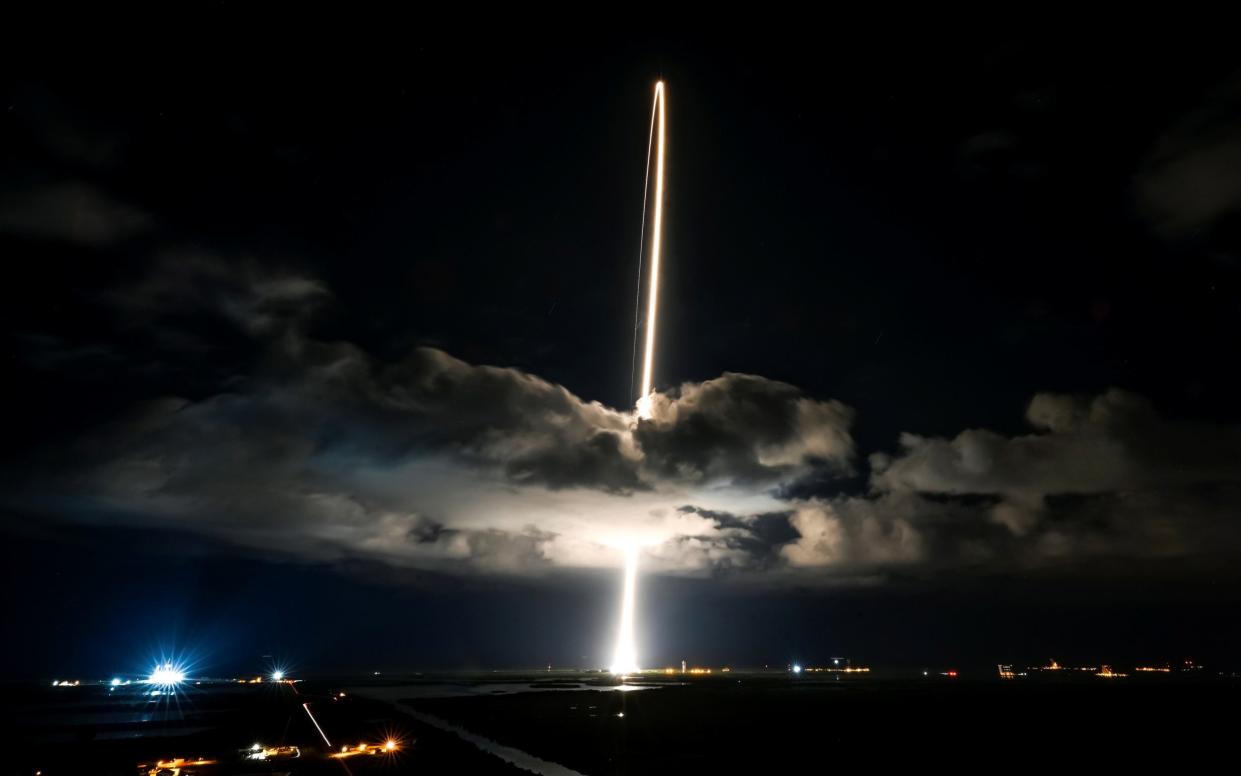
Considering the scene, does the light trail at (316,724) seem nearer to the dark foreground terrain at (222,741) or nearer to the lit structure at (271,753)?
the dark foreground terrain at (222,741)

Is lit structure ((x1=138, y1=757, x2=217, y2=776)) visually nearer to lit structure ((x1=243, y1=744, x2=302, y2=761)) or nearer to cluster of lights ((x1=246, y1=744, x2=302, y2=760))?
lit structure ((x1=243, y1=744, x2=302, y2=761))

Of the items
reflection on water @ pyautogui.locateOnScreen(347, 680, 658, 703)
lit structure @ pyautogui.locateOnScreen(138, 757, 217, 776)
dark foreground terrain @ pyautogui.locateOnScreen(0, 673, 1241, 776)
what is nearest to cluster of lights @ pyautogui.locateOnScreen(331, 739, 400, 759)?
dark foreground terrain @ pyautogui.locateOnScreen(0, 673, 1241, 776)

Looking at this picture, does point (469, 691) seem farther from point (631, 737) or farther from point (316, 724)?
point (631, 737)

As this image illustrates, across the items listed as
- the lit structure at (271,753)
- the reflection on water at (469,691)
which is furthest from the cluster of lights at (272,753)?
the reflection on water at (469,691)

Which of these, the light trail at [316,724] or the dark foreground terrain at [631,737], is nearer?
the dark foreground terrain at [631,737]

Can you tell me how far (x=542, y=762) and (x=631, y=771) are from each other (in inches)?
351

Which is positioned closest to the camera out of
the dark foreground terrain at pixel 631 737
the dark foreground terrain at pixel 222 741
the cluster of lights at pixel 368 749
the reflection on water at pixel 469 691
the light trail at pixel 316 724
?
the dark foreground terrain at pixel 222 741

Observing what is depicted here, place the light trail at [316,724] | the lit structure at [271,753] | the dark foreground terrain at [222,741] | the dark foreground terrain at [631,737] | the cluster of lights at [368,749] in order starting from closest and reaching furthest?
the dark foreground terrain at [222,741], the dark foreground terrain at [631,737], the lit structure at [271,753], the cluster of lights at [368,749], the light trail at [316,724]

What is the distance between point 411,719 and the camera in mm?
80750

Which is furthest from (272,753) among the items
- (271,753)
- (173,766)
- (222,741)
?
(222,741)

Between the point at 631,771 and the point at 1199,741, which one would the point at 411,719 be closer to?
the point at 631,771

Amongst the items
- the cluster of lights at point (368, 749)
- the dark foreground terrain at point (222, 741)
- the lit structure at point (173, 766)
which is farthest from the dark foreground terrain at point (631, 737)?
the cluster of lights at point (368, 749)

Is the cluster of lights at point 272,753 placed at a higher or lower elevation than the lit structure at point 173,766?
higher

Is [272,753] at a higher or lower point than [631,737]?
lower
